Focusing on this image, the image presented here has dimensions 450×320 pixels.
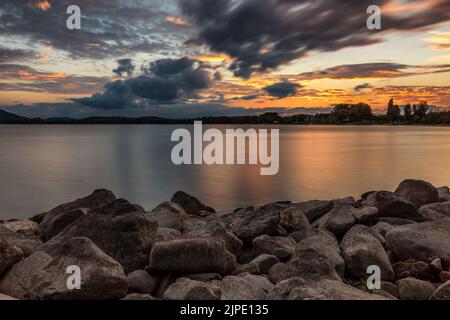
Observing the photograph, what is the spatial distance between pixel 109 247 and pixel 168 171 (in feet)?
70.0

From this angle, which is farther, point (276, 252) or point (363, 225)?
point (363, 225)

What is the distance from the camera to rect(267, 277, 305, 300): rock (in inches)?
182

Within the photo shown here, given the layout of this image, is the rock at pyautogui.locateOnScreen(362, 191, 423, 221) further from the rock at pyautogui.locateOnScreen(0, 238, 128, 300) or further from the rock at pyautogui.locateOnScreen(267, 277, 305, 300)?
the rock at pyautogui.locateOnScreen(0, 238, 128, 300)

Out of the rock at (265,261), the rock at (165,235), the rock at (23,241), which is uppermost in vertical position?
the rock at (165,235)

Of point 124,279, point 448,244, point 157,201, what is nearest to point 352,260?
point 448,244

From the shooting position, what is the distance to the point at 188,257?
217 inches

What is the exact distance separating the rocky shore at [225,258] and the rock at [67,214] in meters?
0.03

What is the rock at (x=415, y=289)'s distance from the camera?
5.27 m

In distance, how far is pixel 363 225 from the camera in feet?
26.6

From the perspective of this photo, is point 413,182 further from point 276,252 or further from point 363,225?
point 276,252

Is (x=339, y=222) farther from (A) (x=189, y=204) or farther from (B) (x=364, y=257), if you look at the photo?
(A) (x=189, y=204)

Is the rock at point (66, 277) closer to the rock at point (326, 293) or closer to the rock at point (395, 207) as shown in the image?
the rock at point (326, 293)

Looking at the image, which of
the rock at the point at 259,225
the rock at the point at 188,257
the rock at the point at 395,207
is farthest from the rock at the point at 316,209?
the rock at the point at 188,257

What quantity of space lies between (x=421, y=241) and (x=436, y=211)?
3547 millimetres
